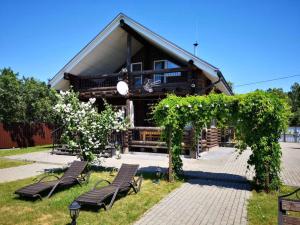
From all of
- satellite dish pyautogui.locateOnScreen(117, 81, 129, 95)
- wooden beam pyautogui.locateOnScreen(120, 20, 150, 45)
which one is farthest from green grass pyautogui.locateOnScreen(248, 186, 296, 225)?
wooden beam pyautogui.locateOnScreen(120, 20, 150, 45)

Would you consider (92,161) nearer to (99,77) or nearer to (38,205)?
(38,205)

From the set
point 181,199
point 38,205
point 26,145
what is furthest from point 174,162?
point 26,145

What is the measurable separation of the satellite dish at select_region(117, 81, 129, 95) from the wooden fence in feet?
37.5

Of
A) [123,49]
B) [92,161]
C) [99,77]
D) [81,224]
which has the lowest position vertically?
[81,224]

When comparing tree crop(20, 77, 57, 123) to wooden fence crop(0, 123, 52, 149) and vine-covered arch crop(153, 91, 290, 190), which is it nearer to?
wooden fence crop(0, 123, 52, 149)

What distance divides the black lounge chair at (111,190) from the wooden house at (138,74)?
635cm

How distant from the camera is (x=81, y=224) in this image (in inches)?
226

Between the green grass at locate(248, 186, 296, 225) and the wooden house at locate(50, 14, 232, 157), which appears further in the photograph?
the wooden house at locate(50, 14, 232, 157)

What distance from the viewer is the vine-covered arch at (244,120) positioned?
7969 mm

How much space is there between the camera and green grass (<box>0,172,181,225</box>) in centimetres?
602

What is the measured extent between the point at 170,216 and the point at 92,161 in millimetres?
5138

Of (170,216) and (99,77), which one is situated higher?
(99,77)

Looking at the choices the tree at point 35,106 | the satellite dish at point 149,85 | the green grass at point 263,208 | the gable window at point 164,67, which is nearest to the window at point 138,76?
the gable window at point 164,67

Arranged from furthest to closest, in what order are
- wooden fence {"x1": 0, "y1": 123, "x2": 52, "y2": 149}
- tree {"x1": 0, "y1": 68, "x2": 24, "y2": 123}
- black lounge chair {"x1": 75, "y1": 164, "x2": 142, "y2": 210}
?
tree {"x1": 0, "y1": 68, "x2": 24, "y2": 123}
wooden fence {"x1": 0, "y1": 123, "x2": 52, "y2": 149}
black lounge chair {"x1": 75, "y1": 164, "x2": 142, "y2": 210}
